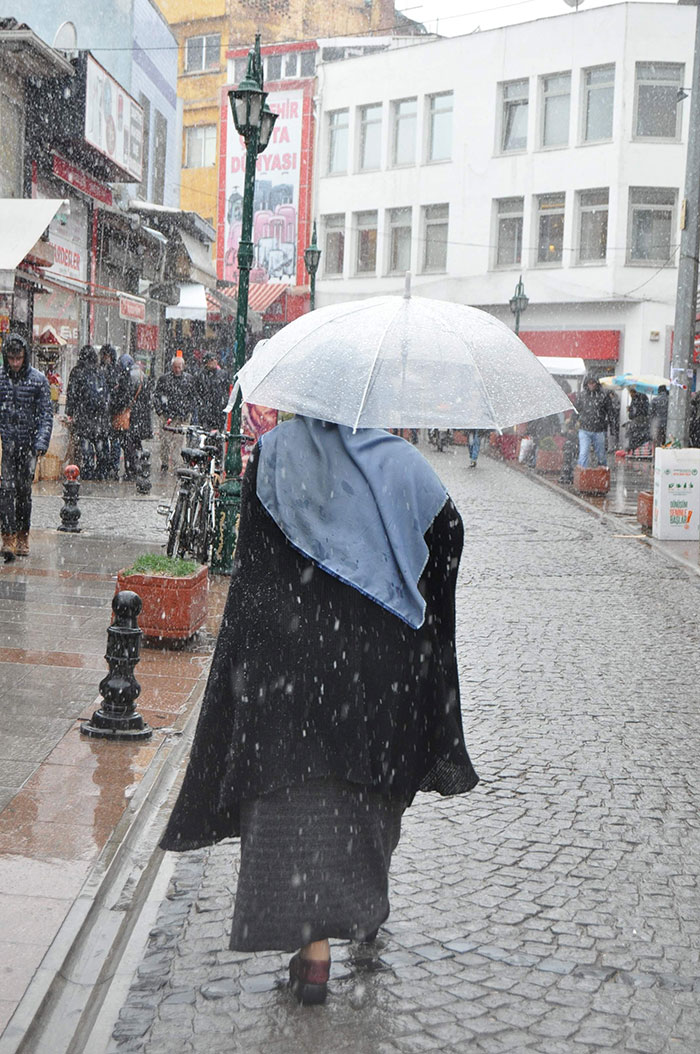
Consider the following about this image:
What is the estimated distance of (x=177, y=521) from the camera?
9.85m

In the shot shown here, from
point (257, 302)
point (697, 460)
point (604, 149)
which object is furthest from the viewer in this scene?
point (257, 302)

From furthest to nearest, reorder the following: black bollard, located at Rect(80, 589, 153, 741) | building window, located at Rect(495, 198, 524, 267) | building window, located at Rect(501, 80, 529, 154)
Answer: building window, located at Rect(495, 198, 524, 267), building window, located at Rect(501, 80, 529, 154), black bollard, located at Rect(80, 589, 153, 741)

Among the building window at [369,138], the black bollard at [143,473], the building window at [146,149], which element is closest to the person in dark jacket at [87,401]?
the black bollard at [143,473]

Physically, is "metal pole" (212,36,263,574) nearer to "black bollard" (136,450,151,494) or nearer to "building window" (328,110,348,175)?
"black bollard" (136,450,151,494)

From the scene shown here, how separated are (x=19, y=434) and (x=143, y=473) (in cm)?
641

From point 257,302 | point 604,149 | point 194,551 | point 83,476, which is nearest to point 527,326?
point 604,149

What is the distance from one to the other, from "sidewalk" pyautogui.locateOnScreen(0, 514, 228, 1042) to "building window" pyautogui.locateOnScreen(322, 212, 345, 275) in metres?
33.8

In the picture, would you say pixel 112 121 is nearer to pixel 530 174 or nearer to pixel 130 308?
pixel 130 308

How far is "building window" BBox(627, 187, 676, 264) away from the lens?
36.6m

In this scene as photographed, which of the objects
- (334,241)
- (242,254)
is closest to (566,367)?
(334,241)

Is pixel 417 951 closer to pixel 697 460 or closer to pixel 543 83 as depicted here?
pixel 697 460

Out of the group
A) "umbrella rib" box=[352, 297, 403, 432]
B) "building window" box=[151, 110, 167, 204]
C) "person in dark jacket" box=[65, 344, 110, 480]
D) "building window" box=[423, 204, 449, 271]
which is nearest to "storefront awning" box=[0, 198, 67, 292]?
"person in dark jacket" box=[65, 344, 110, 480]

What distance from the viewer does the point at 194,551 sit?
10117 mm

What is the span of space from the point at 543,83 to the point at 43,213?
1040 inches
